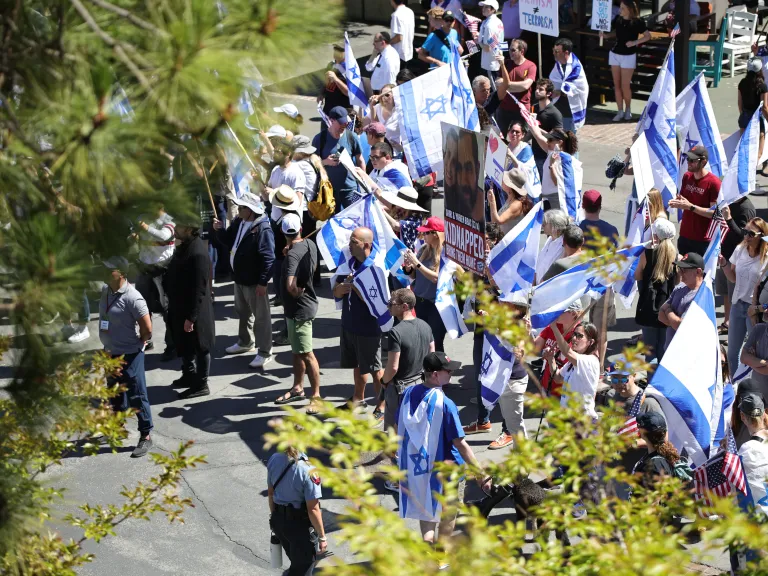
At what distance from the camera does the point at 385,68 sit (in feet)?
52.9

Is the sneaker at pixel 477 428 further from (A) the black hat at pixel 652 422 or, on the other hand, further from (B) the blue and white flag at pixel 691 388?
(A) the black hat at pixel 652 422

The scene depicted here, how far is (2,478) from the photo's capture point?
4020 millimetres

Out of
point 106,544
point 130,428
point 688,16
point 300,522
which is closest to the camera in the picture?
point 300,522

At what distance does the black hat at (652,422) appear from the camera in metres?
7.04

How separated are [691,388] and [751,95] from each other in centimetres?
718

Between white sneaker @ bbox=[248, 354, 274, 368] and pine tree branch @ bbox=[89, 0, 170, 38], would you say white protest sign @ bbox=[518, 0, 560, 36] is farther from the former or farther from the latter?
pine tree branch @ bbox=[89, 0, 170, 38]

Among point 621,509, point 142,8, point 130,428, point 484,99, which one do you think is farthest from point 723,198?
point 142,8

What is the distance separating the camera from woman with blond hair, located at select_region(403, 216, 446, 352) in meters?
9.81

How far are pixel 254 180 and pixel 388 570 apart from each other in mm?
1433

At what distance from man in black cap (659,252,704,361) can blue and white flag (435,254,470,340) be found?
1730 millimetres

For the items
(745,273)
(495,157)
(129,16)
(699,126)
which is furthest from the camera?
(495,157)

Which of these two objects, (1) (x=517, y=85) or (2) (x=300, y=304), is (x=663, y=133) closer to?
(2) (x=300, y=304)

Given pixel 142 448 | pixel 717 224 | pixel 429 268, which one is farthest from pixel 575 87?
pixel 142 448

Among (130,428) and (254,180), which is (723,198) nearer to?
(130,428)
